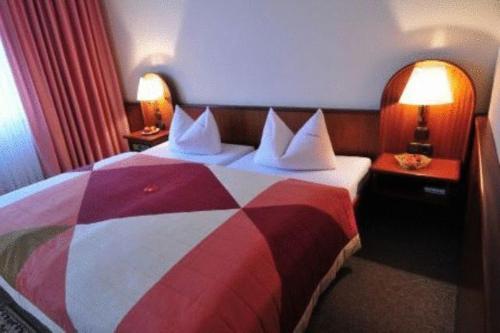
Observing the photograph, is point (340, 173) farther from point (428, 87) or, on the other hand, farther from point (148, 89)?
point (148, 89)

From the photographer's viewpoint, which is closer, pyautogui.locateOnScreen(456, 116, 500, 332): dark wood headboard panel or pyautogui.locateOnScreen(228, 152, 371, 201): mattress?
pyautogui.locateOnScreen(456, 116, 500, 332): dark wood headboard panel

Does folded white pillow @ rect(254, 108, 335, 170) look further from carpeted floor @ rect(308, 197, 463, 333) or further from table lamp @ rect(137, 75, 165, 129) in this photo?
table lamp @ rect(137, 75, 165, 129)

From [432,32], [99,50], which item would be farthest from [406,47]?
[99,50]

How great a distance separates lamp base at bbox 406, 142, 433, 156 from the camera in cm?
204

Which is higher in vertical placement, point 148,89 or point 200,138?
point 148,89

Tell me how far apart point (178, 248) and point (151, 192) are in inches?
25.8

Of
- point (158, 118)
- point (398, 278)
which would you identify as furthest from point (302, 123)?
point (158, 118)

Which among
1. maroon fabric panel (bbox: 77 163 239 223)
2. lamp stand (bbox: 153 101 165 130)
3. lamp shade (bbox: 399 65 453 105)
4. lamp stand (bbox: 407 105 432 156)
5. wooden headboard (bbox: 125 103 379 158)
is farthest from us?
lamp stand (bbox: 153 101 165 130)

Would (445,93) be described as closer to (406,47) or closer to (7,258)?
(406,47)

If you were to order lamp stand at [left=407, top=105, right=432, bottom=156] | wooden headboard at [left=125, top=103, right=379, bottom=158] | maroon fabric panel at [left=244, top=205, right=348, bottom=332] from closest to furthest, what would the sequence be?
1. maroon fabric panel at [left=244, top=205, right=348, bottom=332]
2. lamp stand at [left=407, top=105, right=432, bottom=156]
3. wooden headboard at [left=125, top=103, right=379, bottom=158]

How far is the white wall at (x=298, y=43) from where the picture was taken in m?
1.82

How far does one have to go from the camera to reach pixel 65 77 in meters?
3.02

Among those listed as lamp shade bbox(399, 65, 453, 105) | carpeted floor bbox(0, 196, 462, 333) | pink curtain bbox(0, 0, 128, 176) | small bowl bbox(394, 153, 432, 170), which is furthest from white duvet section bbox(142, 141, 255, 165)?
lamp shade bbox(399, 65, 453, 105)

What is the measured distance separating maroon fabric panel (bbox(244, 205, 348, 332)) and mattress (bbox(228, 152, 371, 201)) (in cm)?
39
